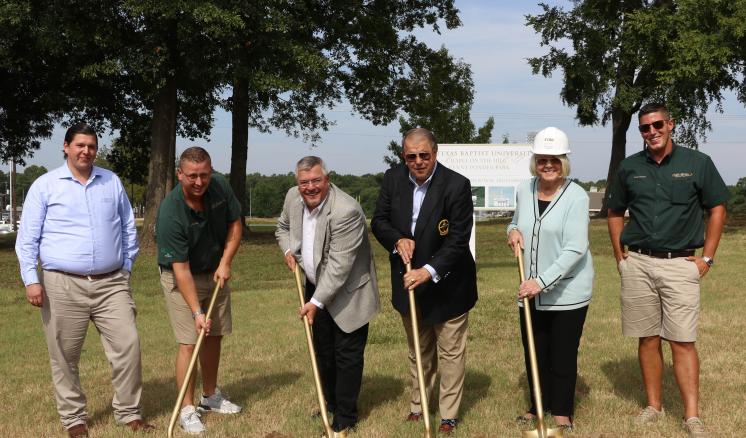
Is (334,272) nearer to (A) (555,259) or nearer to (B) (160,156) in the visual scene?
(A) (555,259)

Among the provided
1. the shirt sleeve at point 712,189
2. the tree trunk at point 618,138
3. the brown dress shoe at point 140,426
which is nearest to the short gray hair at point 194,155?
the brown dress shoe at point 140,426

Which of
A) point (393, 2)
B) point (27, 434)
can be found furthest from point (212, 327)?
point (393, 2)

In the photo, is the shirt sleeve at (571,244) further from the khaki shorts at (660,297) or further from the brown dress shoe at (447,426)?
the brown dress shoe at (447,426)

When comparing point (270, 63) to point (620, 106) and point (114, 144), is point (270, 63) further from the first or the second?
point (620, 106)

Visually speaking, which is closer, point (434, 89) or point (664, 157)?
point (664, 157)

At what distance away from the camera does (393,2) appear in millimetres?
27797

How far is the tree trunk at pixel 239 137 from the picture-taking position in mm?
26406

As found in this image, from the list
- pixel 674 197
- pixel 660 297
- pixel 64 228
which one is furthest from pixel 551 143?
pixel 64 228

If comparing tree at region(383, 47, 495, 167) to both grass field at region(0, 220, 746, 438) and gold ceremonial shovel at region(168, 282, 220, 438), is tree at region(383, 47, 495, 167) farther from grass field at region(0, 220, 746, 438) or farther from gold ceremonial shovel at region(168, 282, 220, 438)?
gold ceremonial shovel at region(168, 282, 220, 438)

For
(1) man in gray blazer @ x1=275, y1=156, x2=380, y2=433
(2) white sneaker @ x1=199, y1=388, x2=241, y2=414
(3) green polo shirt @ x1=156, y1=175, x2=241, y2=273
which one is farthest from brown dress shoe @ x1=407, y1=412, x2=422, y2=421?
(3) green polo shirt @ x1=156, y1=175, x2=241, y2=273

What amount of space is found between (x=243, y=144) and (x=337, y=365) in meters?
21.8

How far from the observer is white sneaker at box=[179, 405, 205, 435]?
5.60m

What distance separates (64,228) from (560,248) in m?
→ 3.24

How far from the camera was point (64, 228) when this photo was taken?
17.6 feet
